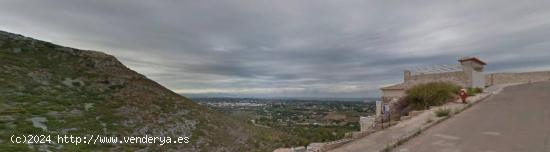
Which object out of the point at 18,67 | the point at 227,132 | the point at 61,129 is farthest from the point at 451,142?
the point at 18,67

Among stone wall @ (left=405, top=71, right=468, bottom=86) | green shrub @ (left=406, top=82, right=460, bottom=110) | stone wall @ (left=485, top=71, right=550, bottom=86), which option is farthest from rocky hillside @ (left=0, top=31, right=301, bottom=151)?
stone wall @ (left=485, top=71, right=550, bottom=86)

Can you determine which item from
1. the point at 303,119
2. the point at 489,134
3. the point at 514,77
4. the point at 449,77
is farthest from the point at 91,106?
the point at 303,119

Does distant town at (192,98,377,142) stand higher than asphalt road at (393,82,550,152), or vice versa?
asphalt road at (393,82,550,152)

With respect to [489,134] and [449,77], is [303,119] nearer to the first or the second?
[449,77]

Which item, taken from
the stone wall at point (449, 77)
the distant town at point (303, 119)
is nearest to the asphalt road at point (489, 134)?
the distant town at point (303, 119)

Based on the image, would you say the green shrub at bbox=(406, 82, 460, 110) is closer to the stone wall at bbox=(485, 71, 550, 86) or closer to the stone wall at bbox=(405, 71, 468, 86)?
the stone wall at bbox=(405, 71, 468, 86)
